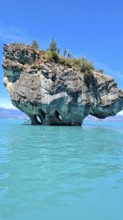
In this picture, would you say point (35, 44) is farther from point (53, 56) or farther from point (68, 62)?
point (68, 62)

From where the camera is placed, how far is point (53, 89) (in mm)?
59125

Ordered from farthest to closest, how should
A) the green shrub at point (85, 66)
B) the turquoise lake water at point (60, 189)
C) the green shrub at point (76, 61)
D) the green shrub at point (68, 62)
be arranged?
the green shrub at point (76, 61)
the green shrub at point (85, 66)
the green shrub at point (68, 62)
the turquoise lake water at point (60, 189)

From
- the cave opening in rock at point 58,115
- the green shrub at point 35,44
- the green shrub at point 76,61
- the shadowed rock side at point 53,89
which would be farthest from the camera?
the green shrub at point 35,44

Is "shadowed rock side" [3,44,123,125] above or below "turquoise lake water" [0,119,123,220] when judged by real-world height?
above

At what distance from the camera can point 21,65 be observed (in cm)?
6144

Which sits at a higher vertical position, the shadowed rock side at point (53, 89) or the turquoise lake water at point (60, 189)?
the shadowed rock side at point (53, 89)

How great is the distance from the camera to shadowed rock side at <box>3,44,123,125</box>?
5928cm

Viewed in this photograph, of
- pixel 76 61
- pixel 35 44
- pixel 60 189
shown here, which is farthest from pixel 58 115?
pixel 60 189

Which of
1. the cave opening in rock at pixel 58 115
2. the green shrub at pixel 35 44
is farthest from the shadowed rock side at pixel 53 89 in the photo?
the green shrub at pixel 35 44

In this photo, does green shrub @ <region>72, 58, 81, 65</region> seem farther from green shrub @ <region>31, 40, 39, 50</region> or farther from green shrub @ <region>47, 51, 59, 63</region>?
green shrub @ <region>31, 40, 39, 50</region>

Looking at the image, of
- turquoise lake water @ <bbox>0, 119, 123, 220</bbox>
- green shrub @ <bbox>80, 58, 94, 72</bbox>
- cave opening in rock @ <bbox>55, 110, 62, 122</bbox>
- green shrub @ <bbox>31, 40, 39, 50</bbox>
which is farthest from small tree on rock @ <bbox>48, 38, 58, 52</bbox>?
turquoise lake water @ <bbox>0, 119, 123, 220</bbox>

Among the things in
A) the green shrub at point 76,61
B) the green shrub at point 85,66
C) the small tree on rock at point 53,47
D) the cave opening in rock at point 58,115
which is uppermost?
the small tree on rock at point 53,47

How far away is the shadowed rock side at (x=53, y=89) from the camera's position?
59281mm

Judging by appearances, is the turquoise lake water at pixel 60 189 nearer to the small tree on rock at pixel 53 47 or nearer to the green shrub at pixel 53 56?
the green shrub at pixel 53 56
